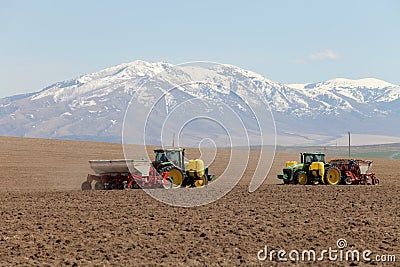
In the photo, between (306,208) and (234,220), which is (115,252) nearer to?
(234,220)

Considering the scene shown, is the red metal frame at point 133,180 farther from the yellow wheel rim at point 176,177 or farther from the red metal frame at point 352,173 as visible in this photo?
the red metal frame at point 352,173

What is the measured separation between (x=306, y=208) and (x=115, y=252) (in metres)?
9.46

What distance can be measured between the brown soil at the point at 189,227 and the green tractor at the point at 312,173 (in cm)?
421

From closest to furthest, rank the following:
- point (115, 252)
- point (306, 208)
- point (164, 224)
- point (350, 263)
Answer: point (350, 263)
point (115, 252)
point (164, 224)
point (306, 208)

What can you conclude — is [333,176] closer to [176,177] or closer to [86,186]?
[176,177]

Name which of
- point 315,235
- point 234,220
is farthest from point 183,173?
point 315,235

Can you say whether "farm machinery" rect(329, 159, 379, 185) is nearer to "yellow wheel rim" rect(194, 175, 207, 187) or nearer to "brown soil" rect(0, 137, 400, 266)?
"brown soil" rect(0, 137, 400, 266)

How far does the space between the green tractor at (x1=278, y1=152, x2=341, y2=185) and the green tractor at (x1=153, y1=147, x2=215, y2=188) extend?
5951mm

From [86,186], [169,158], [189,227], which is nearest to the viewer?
[189,227]

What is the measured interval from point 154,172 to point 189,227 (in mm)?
11368

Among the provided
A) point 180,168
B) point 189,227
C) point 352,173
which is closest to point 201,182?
point 180,168

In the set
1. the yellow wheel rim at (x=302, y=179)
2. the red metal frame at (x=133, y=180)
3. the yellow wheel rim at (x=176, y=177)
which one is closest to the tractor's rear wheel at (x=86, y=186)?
the red metal frame at (x=133, y=180)

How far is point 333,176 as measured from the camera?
113ft

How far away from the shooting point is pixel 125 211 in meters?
21.9
